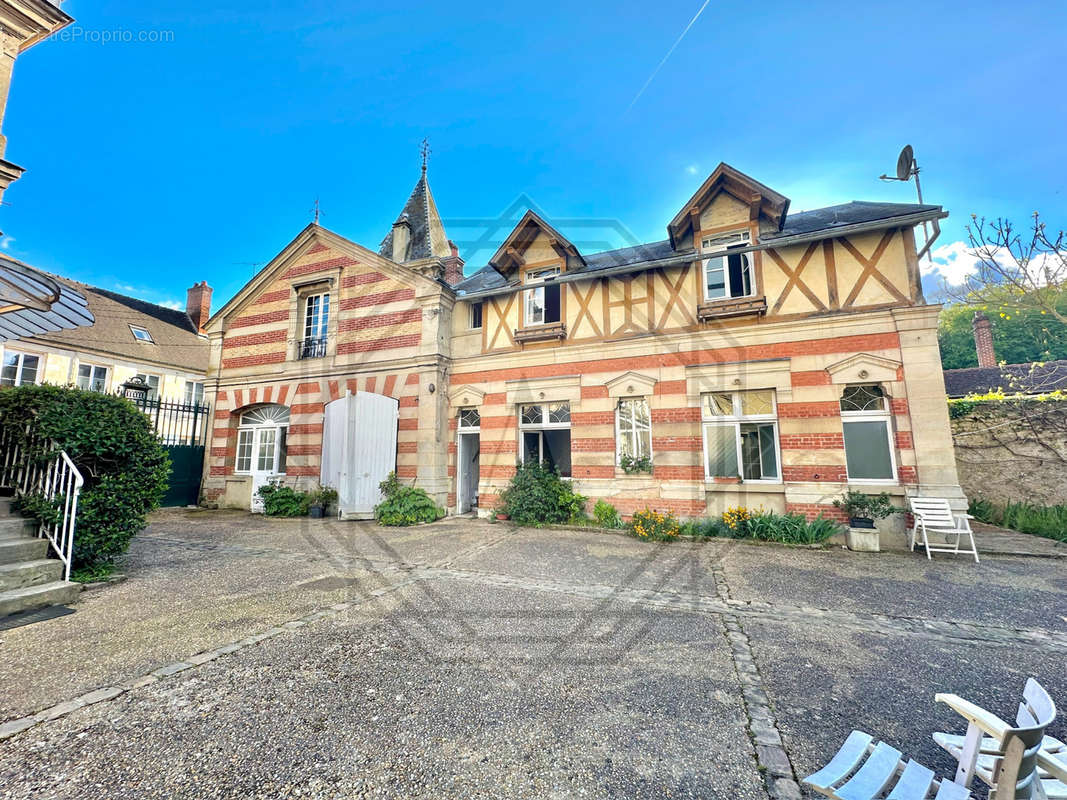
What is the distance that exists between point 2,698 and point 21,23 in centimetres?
873

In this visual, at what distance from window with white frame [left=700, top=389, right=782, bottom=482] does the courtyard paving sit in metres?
2.73

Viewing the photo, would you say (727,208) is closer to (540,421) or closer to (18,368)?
(540,421)

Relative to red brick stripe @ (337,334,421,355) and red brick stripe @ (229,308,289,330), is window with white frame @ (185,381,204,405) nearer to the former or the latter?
red brick stripe @ (229,308,289,330)

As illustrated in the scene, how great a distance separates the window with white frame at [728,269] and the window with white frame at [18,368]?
2105 cm

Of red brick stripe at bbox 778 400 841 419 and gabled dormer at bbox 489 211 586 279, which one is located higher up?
gabled dormer at bbox 489 211 586 279

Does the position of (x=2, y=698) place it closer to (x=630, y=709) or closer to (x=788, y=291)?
(x=630, y=709)

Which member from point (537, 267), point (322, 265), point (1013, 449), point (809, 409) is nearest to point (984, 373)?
point (1013, 449)

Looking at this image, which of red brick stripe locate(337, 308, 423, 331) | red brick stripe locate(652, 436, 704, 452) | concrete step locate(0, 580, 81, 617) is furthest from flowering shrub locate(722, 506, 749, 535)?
concrete step locate(0, 580, 81, 617)

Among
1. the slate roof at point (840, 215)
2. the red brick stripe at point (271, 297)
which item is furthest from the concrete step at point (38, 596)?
the slate roof at point (840, 215)

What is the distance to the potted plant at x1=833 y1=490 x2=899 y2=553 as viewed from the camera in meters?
6.91

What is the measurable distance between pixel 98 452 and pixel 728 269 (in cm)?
1001

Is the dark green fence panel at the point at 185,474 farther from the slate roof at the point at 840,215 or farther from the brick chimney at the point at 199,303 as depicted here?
the slate roof at the point at 840,215

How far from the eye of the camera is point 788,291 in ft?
27.0

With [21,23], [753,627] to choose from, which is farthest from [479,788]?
[21,23]
